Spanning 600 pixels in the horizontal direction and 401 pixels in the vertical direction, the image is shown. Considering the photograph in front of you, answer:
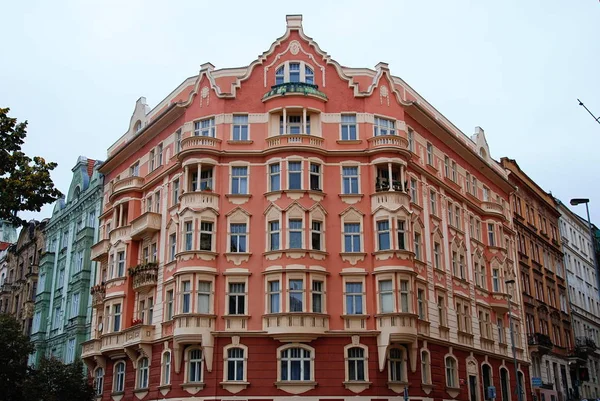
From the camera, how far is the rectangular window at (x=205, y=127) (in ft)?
146

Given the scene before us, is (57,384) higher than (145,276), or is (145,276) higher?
(145,276)

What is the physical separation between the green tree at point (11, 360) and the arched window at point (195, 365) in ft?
43.2

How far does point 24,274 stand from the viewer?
237 feet

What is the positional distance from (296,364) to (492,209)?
2481 cm

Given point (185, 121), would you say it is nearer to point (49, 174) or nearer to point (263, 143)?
point (263, 143)

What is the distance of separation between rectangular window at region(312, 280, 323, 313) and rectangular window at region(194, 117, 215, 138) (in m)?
11.2

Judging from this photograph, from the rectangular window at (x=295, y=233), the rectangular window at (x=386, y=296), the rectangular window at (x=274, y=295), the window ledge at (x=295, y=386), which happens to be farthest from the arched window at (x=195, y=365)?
the rectangular window at (x=386, y=296)

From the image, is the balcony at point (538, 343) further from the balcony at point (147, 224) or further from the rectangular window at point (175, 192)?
the balcony at point (147, 224)

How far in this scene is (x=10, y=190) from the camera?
86.7 feet

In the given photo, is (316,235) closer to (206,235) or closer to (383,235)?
(383,235)

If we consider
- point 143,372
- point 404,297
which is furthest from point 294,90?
point 143,372

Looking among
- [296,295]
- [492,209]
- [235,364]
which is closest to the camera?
[235,364]

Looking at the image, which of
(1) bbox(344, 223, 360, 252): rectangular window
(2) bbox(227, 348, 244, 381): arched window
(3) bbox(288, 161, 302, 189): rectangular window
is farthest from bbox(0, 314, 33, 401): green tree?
(1) bbox(344, 223, 360, 252): rectangular window

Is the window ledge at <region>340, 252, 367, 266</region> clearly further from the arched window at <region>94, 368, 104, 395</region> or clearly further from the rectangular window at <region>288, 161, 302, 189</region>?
the arched window at <region>94, 368, 104, 395</region>
